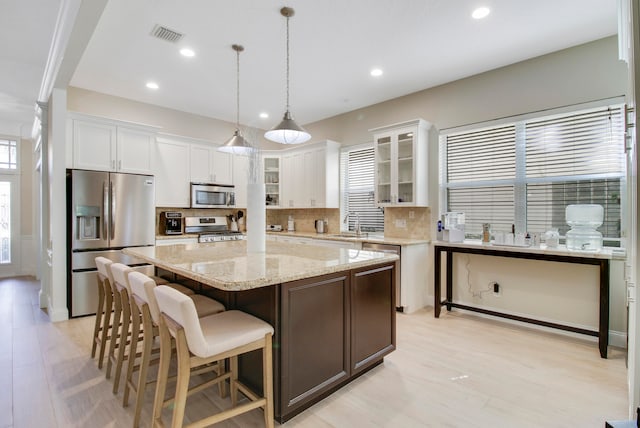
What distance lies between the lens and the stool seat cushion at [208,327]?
1455 millimetres

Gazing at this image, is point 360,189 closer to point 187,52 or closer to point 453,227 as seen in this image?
point 453,227

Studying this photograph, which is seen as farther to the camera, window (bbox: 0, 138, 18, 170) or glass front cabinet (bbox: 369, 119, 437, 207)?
window (bbox: 0, 138, 18, 170)

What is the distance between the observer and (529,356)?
278cm

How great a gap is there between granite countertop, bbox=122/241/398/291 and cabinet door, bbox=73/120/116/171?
2019 mm

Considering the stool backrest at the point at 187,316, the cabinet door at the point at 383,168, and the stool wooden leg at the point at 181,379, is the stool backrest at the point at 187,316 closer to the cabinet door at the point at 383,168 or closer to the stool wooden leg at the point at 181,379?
the stool wooden leg at the point at 181,379

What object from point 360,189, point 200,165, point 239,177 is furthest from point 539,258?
point 200,165

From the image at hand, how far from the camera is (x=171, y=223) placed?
4.97 m

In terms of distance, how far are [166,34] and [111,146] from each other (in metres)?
1.95

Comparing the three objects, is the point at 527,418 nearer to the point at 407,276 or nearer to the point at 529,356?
the point at 529,356

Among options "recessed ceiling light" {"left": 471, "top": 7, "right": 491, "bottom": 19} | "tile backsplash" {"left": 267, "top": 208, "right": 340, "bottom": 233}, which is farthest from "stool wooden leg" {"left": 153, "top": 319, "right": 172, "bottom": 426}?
"tile backsplash" {"left": 267, "top": 208, "right": 340, "bottom": 233}

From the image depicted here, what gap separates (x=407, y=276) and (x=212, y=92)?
146 inches

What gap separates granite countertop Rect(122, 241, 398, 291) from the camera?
5.41ft

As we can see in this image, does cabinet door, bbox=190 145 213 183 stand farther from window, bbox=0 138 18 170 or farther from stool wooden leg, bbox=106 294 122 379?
window, bbox=0 138 18 170

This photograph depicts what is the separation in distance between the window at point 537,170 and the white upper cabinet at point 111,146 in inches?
165
